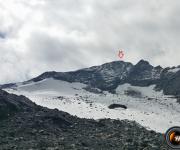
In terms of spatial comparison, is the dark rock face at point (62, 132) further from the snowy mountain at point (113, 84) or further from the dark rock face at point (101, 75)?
the dark rock face at point (101, 75)

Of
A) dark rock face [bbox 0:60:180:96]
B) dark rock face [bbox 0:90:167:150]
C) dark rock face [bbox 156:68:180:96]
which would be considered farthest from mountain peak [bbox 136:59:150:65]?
dark rock face [bbox 0:90:167:150]

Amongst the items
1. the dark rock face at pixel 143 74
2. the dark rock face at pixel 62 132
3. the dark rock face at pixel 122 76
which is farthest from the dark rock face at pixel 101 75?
the dark rock face at pixel 62 132

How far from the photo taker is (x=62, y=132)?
4262 centimetres

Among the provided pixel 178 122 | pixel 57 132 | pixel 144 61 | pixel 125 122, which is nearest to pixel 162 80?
pixel 144 61

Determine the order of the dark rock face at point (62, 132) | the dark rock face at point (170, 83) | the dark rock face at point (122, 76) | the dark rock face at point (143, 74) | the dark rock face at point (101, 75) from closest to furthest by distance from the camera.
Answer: the dark rock face at point (62, 132)
the dark rock face at point (170, 83)
the dark rock face at point (122, 76)
the dark rock face at point (101, 75)
the dark rock face at point (143, 74)

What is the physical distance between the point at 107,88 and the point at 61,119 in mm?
88736

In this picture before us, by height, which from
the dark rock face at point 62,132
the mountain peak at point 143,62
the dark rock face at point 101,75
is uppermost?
the mountain peak at point 143,62

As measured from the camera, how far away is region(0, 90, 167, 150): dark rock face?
34281 mm

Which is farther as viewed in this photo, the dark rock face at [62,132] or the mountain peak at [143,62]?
the mountain peak at [143,62]

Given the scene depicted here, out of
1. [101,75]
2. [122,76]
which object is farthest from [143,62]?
[101,75]

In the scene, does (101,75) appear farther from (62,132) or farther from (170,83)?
(62,132)

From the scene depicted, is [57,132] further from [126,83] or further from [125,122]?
[126,83]

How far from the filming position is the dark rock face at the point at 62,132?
34.3 m

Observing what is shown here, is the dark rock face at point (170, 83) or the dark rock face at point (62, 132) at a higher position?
the dark rock face at point (170, 83)
